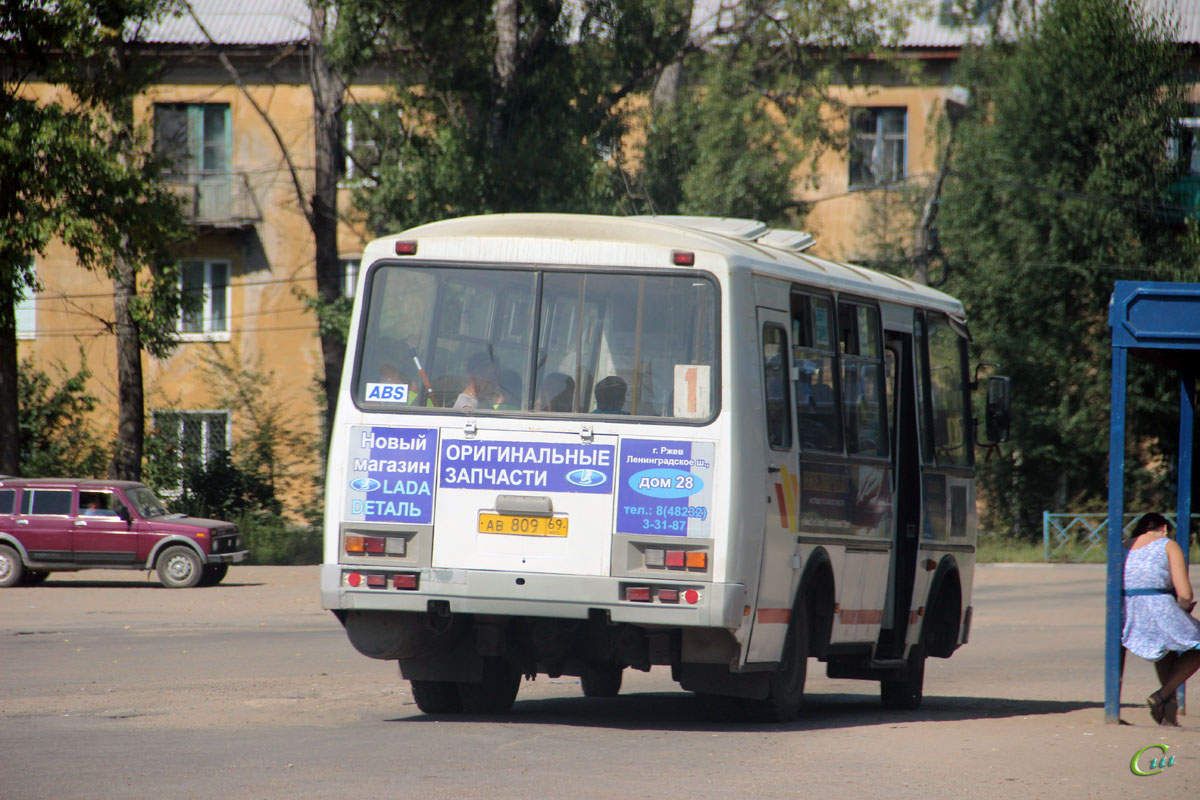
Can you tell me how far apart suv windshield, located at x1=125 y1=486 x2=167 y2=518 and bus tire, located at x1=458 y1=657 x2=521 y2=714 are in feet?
50.4

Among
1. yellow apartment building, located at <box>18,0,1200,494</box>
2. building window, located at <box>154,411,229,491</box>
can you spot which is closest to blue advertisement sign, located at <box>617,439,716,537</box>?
building window, located at <box>154,411,229,491</box>

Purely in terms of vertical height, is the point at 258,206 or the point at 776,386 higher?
the point at 258,206

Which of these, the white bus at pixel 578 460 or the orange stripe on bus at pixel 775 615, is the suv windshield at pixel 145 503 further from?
the orange stripe on bus at pixel 775 615

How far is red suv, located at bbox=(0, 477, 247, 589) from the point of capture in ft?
81.9

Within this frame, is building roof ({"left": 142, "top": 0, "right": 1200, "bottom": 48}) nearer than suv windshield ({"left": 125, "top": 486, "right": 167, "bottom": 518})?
No

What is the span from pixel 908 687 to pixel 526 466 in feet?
15.1

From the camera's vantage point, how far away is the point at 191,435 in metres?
36.6

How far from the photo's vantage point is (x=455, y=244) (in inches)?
404

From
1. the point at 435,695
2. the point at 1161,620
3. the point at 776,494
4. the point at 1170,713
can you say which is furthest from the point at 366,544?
the point at 1170,713

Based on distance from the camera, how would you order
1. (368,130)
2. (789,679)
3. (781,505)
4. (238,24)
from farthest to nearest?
(238,24) < (368,130) < (789,679) < (781,505)

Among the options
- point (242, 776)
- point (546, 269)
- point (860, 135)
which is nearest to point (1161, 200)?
point (860, 135)

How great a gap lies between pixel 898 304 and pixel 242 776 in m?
6.60

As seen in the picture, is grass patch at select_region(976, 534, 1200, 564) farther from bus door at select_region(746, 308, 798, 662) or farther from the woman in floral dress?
bus door at select_region(746, 308, 798, 662)

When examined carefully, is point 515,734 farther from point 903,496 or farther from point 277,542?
point 277,542
